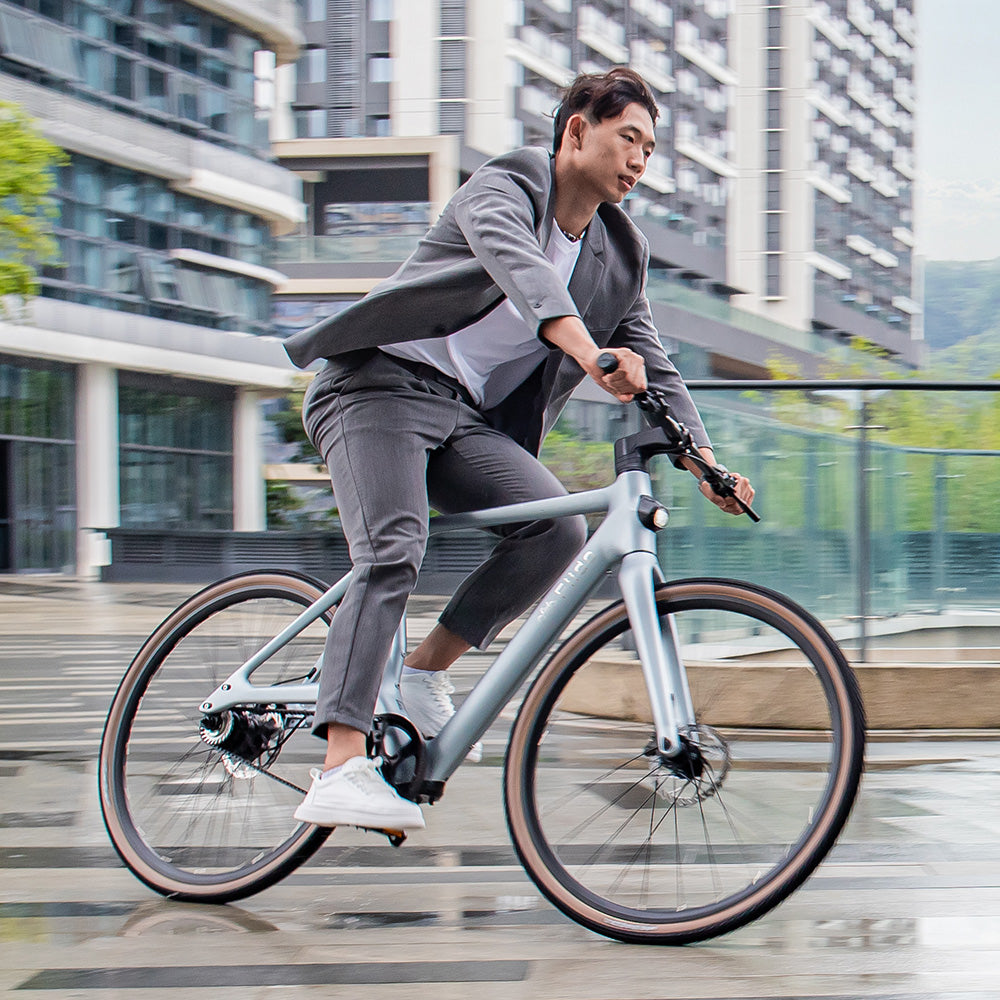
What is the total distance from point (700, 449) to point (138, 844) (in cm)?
158

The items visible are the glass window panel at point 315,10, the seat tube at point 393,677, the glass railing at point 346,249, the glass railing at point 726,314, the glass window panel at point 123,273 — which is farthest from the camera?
the glass window panel at point 315,10

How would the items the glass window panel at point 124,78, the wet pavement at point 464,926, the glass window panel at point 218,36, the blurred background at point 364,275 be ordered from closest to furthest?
the wet pavement at point 464,926 → the blurred background at point 364,275 → the glass window panel at point 124,78 → the glass window panel at point 218,36

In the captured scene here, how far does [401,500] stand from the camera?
3.16m

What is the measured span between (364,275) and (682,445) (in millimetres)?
39936

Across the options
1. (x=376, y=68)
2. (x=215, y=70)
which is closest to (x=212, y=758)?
(x=215, y=70)

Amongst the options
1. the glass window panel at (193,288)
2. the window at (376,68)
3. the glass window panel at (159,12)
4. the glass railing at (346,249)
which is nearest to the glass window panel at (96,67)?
the glass window panel at (159,12)

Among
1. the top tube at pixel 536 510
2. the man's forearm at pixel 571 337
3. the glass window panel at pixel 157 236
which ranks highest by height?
the glass window panel at pixel 157 236

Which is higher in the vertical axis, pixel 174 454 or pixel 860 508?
pixel 174 454

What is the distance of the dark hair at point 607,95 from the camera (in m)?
3.11

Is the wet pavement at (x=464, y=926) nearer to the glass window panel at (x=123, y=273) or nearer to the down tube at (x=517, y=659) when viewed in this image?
the down tube at (x=517, y=659)

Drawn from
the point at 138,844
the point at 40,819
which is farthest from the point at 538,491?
the point at 40,819

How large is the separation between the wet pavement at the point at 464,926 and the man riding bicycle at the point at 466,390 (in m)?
0.18

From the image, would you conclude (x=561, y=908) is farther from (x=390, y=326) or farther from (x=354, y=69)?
(x=354, y=69)

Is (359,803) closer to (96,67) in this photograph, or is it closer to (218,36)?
(96,67)
